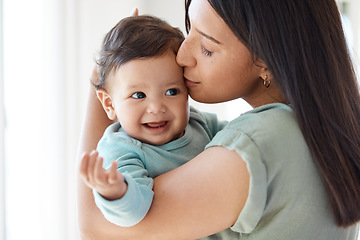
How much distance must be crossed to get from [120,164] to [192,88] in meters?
0.33

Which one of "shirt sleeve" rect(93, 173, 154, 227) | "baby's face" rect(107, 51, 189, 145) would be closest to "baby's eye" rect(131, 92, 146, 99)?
"baby's face" rect(107, 51, 189, 145)

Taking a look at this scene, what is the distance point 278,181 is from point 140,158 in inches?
14.7

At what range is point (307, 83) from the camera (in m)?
1.06

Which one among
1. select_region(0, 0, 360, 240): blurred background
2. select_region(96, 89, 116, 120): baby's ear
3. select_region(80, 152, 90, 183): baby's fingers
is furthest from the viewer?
select_region(0, 0, 360, 240): blurred background

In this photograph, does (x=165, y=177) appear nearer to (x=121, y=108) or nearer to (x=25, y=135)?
(x=121, y=108)

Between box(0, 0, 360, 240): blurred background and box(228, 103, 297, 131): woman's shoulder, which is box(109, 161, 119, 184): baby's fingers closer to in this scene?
box(228, 103, 297, 131): woman's shoulder

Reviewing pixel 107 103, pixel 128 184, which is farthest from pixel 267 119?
pixel 107 103

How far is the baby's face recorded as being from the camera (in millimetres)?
1199

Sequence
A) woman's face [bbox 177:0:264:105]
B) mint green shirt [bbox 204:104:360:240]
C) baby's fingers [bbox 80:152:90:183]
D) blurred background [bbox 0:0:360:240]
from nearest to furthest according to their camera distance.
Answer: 1. baby's fingers [bbox 80:152:90:183]
2. mint green shirt [bbox 204:104:360:240]
3. woman's face [bbox 177:0:264:105]
4. blurred background [bbox 0:0:360:240]

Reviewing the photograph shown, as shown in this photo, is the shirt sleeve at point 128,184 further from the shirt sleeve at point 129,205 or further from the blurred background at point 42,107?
the blurred background at point 42,107

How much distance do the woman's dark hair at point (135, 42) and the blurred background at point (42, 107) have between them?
0.51 m

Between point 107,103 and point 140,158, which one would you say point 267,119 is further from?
point 107,103

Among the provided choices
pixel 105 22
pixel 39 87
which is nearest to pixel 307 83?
pixel 39 87

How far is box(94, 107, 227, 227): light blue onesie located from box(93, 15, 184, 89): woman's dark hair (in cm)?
19
